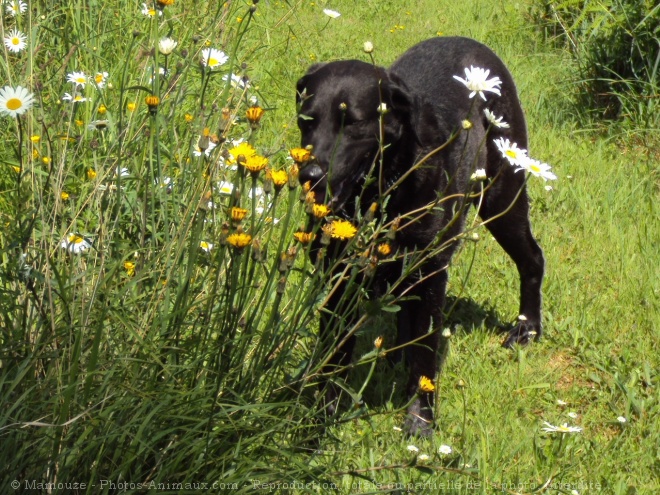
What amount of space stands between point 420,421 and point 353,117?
1.18 metres

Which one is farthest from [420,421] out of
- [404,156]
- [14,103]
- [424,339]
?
[14,103]

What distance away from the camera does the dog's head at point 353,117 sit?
350 cm

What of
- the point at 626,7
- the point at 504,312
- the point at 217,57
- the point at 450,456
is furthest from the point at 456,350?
the point at 626,7

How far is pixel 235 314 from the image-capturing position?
230 cm

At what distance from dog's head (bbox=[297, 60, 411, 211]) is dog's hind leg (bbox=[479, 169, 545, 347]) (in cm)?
88

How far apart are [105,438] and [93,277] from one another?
51cm

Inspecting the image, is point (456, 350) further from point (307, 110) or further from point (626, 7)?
point (626, 7)

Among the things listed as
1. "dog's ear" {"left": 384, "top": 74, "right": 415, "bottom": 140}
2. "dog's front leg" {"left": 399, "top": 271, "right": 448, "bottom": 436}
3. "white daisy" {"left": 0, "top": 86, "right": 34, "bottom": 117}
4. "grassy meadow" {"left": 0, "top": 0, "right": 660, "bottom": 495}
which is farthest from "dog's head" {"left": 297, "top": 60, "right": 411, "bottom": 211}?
"white daisy" {"left": 0, "top": 86, "right": 34, "bottom": 117}

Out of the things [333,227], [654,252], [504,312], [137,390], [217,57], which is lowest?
[504,312]

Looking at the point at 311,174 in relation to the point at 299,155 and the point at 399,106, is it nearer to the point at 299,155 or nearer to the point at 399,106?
the point at 399,106

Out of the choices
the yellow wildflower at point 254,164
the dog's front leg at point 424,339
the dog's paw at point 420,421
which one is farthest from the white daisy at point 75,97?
the dog's paw at point 420,421

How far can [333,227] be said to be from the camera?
2309 millimetres

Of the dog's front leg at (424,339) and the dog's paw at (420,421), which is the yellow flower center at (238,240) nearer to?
the dog's paw at (420,421)

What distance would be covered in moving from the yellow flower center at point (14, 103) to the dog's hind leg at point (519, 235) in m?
2.61
